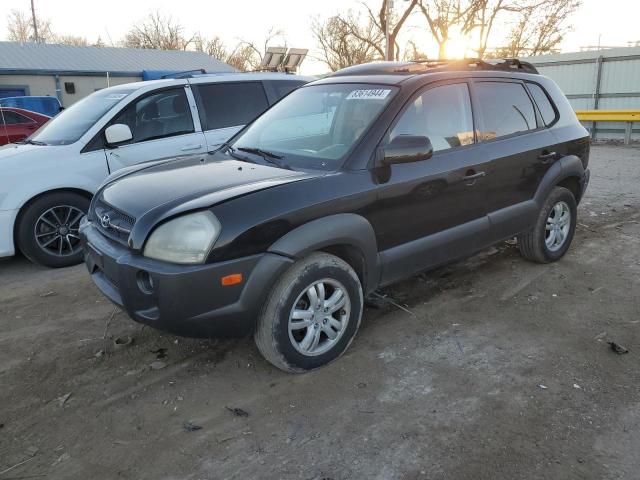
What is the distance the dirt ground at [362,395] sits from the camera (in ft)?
8.11

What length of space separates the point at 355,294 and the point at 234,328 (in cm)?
83

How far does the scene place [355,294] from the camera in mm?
3291

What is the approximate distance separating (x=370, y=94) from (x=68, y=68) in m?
28.5

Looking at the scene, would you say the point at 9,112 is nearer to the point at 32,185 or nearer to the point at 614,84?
the point at 32,185

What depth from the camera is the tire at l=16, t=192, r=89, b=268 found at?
16.5 ft

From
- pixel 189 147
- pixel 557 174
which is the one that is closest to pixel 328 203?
pixel 557 174

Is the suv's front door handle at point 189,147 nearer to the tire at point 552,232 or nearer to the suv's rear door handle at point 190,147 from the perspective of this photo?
the suv's rear door handle at point 190,147

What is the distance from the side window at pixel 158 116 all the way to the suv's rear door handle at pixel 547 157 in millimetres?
3719

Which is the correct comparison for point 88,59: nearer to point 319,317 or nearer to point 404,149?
point 404,149

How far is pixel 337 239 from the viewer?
122 inches

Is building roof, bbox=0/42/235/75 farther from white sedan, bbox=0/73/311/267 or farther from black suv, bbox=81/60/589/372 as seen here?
black suv, bbox=81/60/589/372

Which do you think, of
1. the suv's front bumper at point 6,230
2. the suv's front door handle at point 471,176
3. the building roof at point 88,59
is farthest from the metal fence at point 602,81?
the building roof at point 88,59

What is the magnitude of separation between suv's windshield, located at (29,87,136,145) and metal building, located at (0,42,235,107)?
22.1 meters

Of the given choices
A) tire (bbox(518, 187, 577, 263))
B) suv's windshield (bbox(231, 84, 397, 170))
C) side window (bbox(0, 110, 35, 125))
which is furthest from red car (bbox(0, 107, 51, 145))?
tire (bbox(518, 187, 577, 263))
